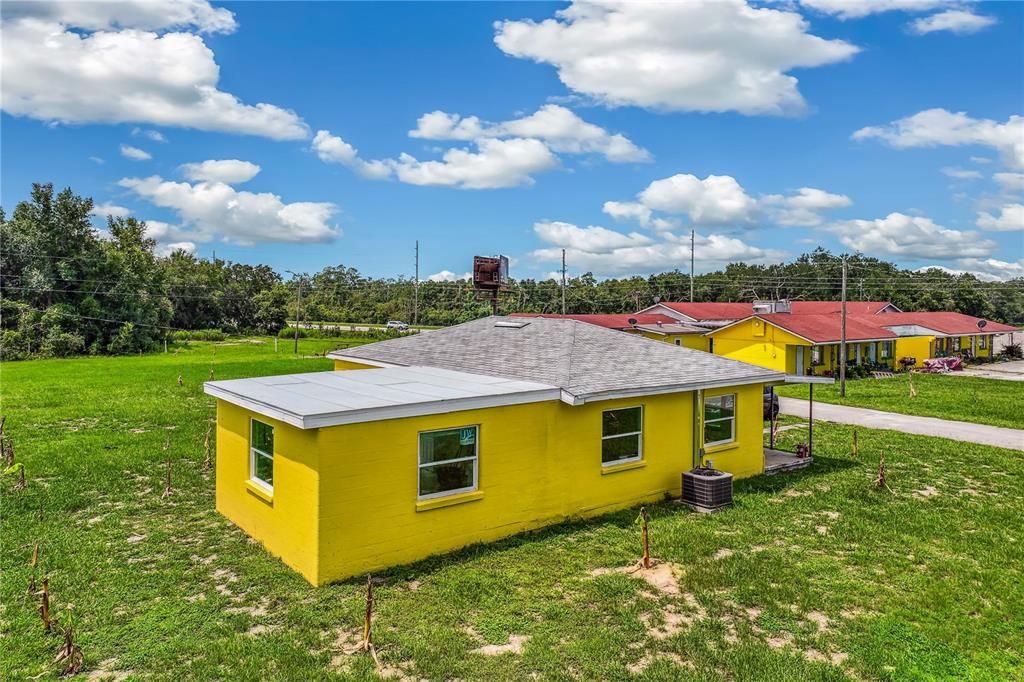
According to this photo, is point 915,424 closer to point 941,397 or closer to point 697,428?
point 941,397

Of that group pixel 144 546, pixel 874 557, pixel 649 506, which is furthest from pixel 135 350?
pixel 874 557

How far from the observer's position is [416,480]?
9445 millimetres

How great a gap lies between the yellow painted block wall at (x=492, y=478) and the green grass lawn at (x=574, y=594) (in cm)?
39

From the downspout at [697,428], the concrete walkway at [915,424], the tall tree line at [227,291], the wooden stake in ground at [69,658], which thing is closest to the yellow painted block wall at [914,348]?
the concrete walkway at [915,424]

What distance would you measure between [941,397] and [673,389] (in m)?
22.9

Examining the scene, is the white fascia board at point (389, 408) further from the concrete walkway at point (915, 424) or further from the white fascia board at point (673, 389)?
the concrete walkway at point (915, 424)

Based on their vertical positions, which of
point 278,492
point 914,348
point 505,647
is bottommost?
point 505,647

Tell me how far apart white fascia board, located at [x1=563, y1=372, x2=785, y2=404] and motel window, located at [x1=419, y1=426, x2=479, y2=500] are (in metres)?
2.06

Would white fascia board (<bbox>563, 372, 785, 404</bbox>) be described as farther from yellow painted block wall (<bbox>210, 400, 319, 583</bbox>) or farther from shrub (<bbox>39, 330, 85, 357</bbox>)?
shrub (<bbox>39, 330, 85, 357</bbox>)

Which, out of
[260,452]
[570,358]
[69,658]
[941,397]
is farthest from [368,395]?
A: [941,397]

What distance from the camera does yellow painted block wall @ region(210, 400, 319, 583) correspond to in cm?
871

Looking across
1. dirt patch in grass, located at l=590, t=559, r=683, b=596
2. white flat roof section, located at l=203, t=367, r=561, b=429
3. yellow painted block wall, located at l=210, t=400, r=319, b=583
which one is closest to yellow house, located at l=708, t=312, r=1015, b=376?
white flat roof section, located at l=203, t=367, r=561, b=429

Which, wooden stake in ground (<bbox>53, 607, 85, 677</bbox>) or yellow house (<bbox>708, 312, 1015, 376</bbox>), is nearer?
wooden stake in ground (<bbox>53, 607, 85, 677</bbox>)

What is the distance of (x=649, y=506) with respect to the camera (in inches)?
483
